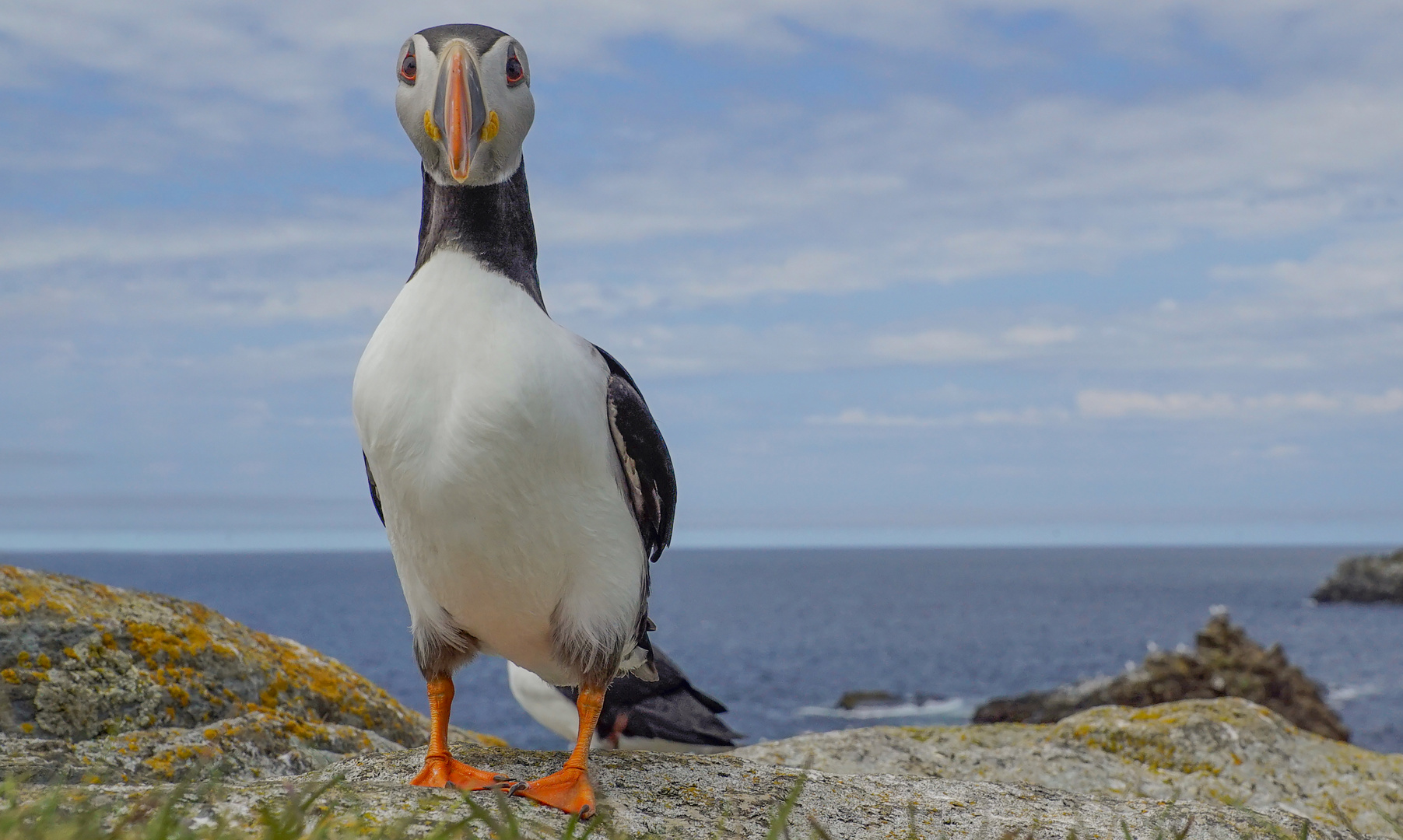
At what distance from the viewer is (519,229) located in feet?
17.0

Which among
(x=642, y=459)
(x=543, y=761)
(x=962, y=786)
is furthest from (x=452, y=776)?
(x=962, y=786)

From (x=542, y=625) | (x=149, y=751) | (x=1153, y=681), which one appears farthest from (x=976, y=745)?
(x=1153, y=681)

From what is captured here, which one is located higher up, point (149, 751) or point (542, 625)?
point (542, 625)

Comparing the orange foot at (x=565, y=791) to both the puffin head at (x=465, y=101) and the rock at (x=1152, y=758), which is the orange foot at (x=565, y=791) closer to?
the rock at (x=1152, y=758)

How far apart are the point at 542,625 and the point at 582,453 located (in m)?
0.86

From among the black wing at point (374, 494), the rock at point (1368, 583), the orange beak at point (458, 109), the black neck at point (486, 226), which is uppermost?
the orange beak at point (458, 109)

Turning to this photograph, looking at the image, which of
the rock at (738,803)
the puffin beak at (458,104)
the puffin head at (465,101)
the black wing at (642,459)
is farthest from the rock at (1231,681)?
the puffin beak at (458,104)

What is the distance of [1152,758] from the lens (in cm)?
705

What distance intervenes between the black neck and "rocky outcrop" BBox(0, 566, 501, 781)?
2.49 m

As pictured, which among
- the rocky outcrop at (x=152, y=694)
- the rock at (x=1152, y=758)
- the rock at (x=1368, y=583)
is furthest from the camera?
the rock at (x=1368, y=583)

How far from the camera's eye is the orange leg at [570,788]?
14.6ft

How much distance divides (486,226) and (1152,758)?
5.22 m

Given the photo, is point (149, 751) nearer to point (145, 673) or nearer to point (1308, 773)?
point (145, 673)

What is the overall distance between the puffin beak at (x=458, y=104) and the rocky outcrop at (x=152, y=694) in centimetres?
289
